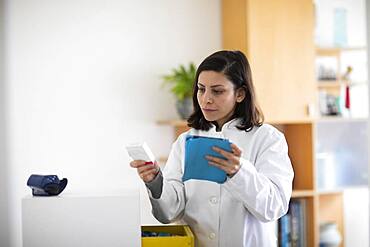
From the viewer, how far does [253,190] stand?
151 centimetres

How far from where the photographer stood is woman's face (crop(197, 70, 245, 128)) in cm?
167

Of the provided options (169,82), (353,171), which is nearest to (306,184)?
(353,171)

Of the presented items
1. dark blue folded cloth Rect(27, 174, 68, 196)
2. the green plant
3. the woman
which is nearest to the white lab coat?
the woman

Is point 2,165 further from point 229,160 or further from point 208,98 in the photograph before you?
point 229,160

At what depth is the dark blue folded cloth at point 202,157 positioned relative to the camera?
1.43 meters

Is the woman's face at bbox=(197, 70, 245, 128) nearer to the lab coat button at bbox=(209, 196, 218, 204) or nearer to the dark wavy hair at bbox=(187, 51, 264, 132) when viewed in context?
the dark wavy hair at bbox=(187, 51, 264, 132)

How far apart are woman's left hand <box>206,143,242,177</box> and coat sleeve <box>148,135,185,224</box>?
294mm

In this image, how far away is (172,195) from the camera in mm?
1715

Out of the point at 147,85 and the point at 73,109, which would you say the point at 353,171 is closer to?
the point at 147,85

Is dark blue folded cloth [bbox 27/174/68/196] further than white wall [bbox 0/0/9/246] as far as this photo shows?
No

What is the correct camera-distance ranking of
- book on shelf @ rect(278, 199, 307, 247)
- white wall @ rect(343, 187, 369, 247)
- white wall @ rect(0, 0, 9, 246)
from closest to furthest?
white wall @ rect(0, 0, 9, 246) < book on shelf @ rect(278, 199, 307, 247) < white wall @ rect(343, 187, 369, 247)

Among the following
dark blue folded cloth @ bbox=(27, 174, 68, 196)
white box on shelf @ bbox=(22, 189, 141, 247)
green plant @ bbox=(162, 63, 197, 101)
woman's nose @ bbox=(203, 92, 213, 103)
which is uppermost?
green plant @ bbox=(162, 63, 197, 101)

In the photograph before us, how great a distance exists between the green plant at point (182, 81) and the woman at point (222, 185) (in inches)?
54.5

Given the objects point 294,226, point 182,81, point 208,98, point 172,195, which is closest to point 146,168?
point 172,195
